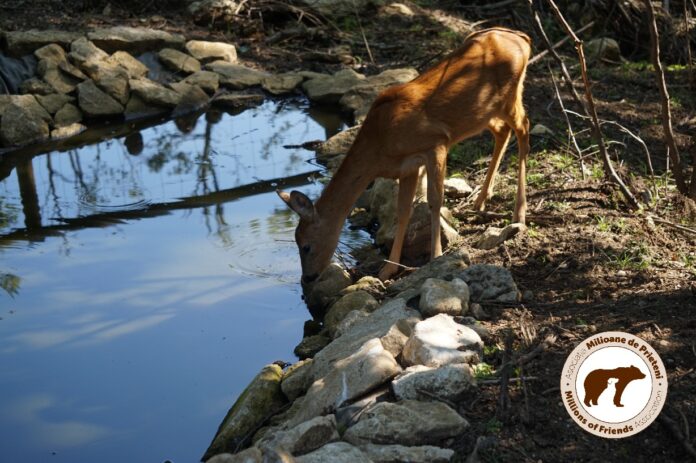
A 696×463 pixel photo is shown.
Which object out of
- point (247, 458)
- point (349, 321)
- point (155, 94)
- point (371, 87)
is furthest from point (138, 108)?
point (247, 458)

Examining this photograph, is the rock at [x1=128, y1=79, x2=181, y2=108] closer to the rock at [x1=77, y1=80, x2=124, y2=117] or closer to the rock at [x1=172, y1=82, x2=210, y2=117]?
the rock at [x1=172, y1=82, x2=210, y2=117]

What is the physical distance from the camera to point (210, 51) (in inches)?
552

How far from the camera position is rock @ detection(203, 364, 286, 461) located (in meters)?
5.39

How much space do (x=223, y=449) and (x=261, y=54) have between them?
1024 centimetres

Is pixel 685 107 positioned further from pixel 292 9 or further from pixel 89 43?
pixel 89 43

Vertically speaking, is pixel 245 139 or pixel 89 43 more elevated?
pixel 89 43

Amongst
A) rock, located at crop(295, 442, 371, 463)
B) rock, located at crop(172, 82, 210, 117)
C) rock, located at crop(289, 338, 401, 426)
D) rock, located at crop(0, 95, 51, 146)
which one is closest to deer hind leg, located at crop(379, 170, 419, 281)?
rock, located at crop(289, 338, 401, 426)

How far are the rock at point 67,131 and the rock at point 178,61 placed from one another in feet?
6.51

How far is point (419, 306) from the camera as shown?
5.75 m

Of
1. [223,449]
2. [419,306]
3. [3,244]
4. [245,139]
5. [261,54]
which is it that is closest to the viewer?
[223,449]

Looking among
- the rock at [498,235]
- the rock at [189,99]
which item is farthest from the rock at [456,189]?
the rock at [189,99]

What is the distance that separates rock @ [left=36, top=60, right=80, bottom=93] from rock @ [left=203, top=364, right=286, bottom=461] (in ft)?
25.8

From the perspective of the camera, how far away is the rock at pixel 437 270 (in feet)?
20.9

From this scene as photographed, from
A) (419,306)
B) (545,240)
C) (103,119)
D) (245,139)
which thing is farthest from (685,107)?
(103,119)
